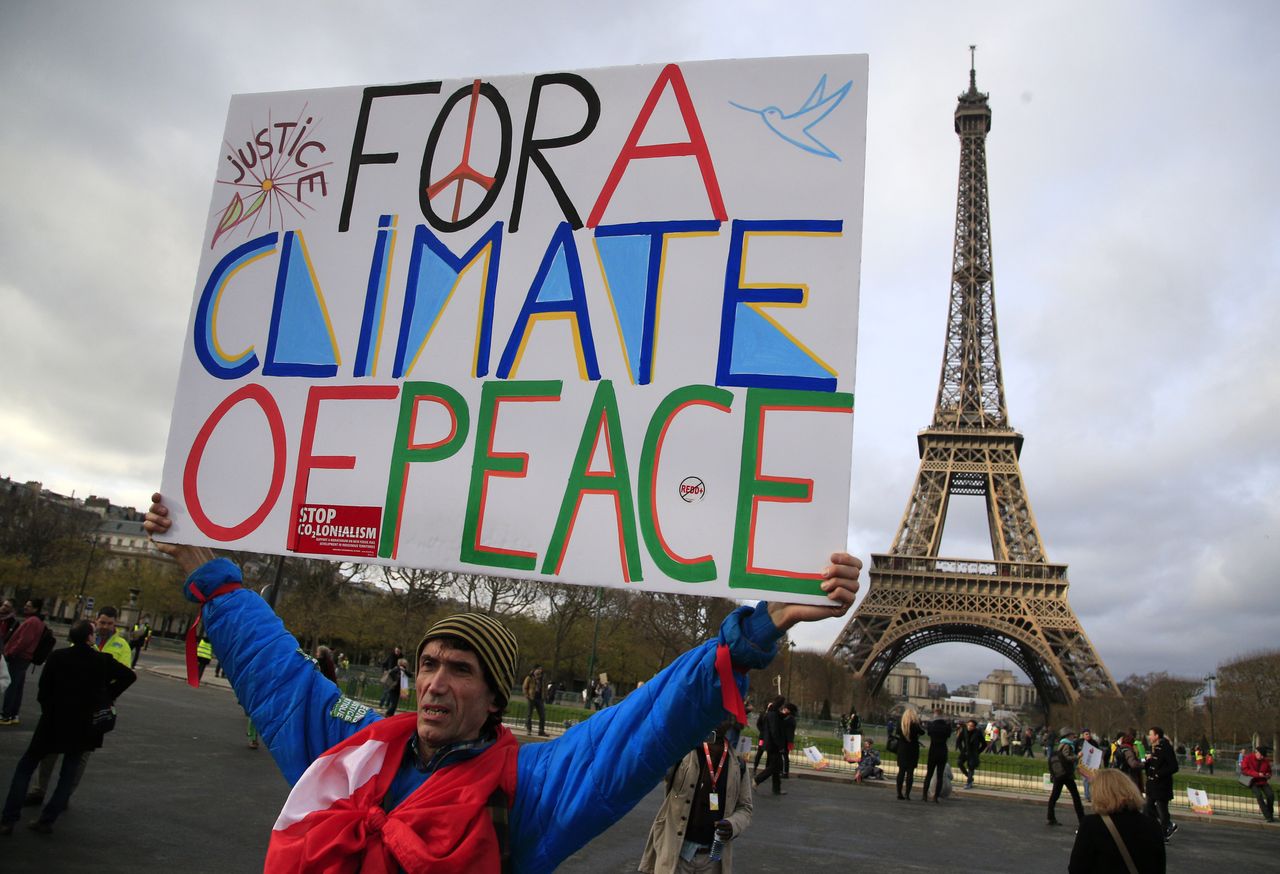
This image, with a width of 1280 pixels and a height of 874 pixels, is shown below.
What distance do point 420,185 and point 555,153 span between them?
17.4 inches

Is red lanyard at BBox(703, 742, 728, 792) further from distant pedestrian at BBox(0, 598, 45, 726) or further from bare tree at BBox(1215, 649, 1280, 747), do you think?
bare tree at BBox(1215, 649, 1280, 747)

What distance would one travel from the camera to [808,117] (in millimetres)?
2436

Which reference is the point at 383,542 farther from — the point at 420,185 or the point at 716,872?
the point at 716,872

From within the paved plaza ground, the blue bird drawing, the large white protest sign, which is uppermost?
the blue bird drawing

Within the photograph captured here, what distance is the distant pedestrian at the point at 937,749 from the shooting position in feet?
46.4

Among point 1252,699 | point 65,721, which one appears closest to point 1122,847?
point 65,721

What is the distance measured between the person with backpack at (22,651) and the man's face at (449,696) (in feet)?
37.5

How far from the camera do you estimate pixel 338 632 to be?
39.7 metres

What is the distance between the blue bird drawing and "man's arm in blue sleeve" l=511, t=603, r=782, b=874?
4.24 feet

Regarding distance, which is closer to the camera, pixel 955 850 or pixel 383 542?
pixel 383 542

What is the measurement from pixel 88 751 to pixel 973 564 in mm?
43547

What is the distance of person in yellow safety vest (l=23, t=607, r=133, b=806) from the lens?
22.0ft

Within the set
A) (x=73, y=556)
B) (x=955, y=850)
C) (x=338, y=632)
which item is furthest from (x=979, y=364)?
(x=73, y=556)

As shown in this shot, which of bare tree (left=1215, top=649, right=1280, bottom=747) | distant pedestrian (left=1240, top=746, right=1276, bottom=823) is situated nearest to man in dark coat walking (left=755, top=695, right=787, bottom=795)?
distant pedestrian (left=1240, top=746, right=1276, bottom=823)
